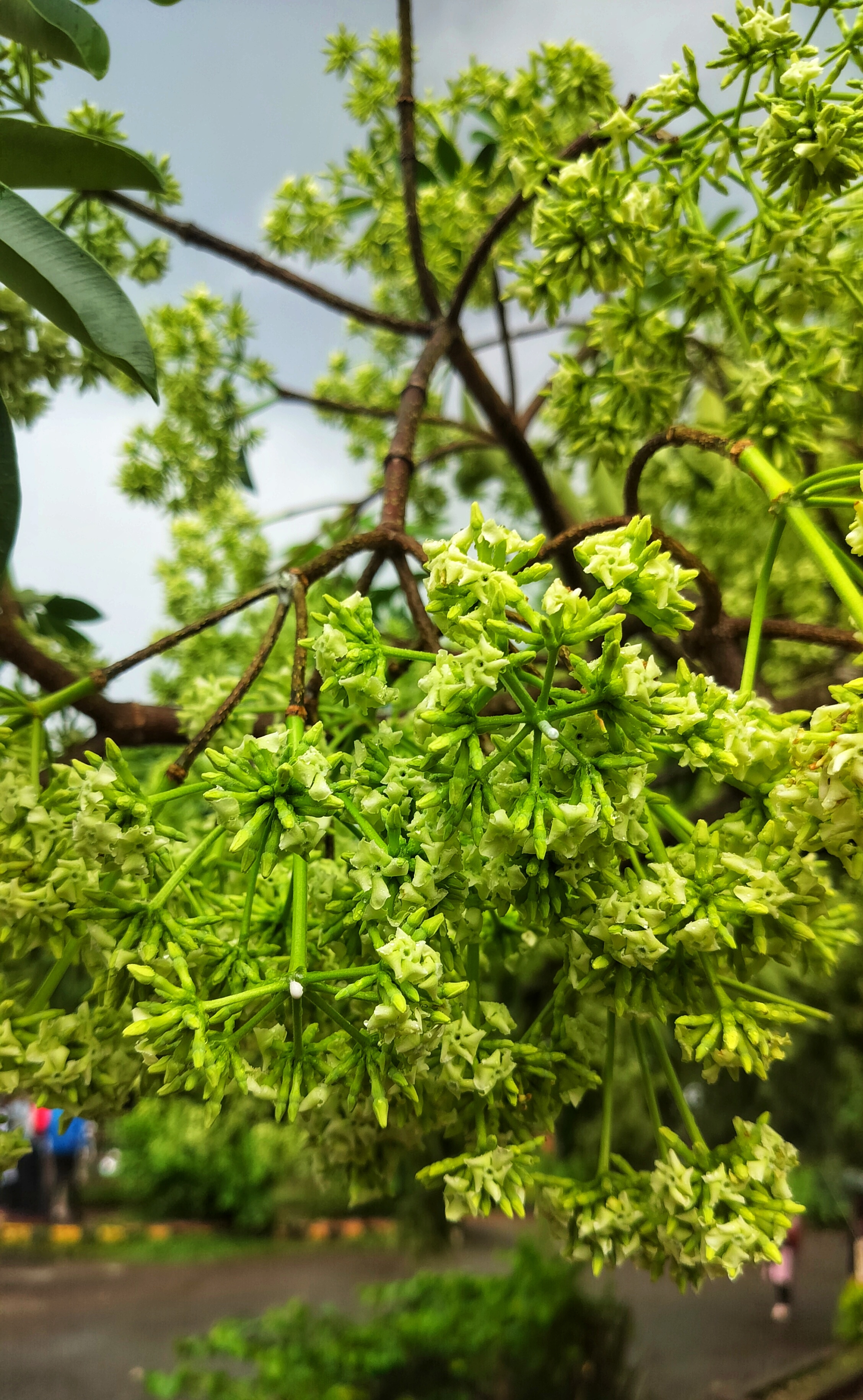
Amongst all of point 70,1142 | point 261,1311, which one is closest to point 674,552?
point 261,1311

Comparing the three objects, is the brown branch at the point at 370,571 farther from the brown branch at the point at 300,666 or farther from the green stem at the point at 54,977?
the green stem at the point at 54,977

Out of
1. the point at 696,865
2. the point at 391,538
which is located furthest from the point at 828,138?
the point at 696,865

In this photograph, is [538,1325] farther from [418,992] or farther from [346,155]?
[346,155]

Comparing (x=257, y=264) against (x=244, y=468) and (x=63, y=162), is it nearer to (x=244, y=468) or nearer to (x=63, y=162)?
(x=63, y=162)

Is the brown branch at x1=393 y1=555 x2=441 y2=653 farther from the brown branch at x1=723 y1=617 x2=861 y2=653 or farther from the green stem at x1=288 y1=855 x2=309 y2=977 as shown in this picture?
the brown branch at x1=723 y1=617 x2=861 y2=653

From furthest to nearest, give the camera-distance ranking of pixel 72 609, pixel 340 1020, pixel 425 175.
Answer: pixel 425 175 → pixel 72 609 → pixel 340 1020
